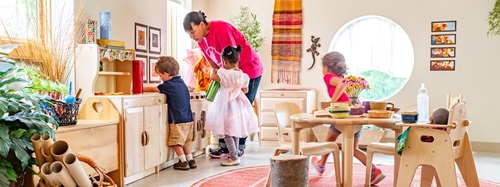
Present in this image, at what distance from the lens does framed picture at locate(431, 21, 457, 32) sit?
18.1 feet

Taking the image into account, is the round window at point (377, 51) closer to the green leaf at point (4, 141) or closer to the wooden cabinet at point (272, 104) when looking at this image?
the wooden cabinet at point (272, 104)

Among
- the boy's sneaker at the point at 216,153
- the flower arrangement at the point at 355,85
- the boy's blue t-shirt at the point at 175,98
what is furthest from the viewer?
the boy's sneaker at the point at 216,153

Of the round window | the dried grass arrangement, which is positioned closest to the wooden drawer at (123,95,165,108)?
the dried grass arrangement

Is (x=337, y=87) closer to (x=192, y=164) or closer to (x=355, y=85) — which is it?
(x=355, y=85)

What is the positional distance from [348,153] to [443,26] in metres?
3.35

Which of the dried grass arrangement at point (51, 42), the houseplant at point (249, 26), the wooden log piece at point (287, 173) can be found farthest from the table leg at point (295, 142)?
the houseplant at point (249, 26)

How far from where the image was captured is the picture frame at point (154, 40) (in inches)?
196

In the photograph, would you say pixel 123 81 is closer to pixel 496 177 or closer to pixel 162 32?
pixel 162 32

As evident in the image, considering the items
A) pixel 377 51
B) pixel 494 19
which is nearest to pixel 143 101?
pixel 377 51

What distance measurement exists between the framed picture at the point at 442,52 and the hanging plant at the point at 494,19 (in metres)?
0.47

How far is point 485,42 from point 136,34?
4109 millimetres

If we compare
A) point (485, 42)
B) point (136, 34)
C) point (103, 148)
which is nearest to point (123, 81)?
point (136, 34)

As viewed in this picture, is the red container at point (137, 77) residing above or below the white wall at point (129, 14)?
below

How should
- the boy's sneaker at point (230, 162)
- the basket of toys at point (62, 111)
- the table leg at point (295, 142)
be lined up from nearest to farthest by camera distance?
the basket of toys at point (62, 111), the table leg at point (295, 142), the boy's sneaker at point (230, 162)
